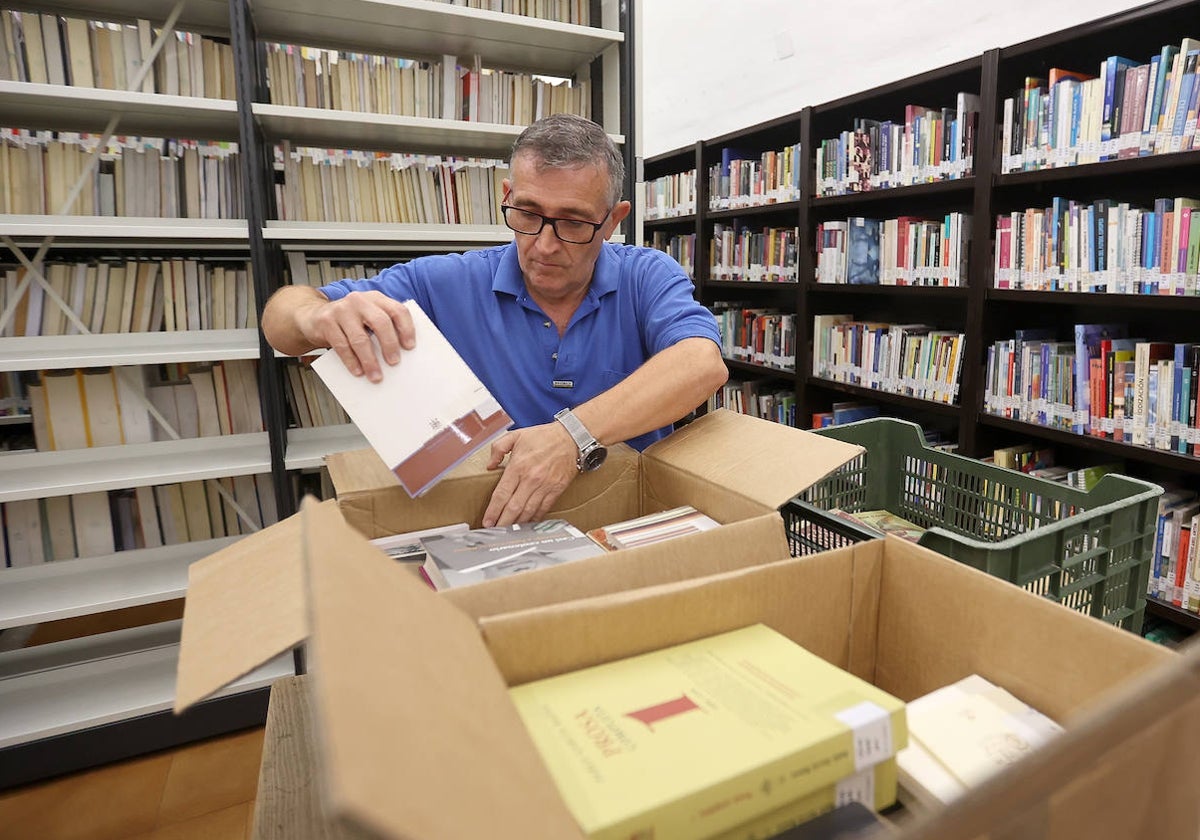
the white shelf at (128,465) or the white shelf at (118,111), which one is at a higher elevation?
the white shelf at (118,111)

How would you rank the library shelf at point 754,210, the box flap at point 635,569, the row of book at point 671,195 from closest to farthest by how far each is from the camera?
1. the box flap at point 635,569
2. the library shelf at point 754,210
3. the row of book at point 671,195

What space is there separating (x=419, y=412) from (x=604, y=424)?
1.06ft

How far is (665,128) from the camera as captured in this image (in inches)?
195

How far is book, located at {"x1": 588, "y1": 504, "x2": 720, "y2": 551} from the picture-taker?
2.83ft

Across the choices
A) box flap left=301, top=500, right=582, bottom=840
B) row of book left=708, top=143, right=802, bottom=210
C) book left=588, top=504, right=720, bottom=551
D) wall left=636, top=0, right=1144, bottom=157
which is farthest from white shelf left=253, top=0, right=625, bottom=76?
box flap left=301, top=500, right=582, bottom=840

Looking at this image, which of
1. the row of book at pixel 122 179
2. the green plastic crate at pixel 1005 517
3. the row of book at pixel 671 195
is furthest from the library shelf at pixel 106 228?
the row of book at pixel 671 195

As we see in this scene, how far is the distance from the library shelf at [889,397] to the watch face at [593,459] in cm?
197

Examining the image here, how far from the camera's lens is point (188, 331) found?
2160 millimetres

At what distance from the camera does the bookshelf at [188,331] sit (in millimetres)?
1826

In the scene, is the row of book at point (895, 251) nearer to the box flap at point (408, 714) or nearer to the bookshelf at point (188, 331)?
the bookshelf at point (188, 331)

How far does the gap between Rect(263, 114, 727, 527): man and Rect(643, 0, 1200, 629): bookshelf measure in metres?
1.41

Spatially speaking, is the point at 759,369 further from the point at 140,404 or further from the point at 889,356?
the point at 140,404

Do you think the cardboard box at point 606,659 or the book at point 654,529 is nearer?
the cardboard box at point 606,659

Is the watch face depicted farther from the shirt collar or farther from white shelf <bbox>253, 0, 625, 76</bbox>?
white shelf <bbox>253, 0, 625, 76</bbox>
